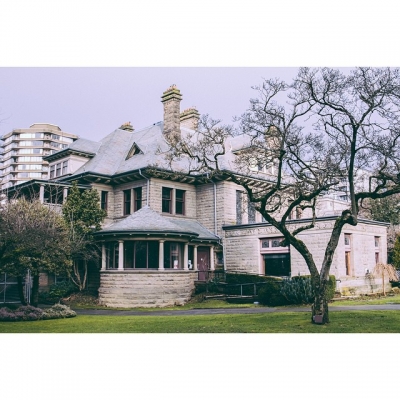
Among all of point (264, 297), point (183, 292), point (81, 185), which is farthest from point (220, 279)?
point (81, 185)

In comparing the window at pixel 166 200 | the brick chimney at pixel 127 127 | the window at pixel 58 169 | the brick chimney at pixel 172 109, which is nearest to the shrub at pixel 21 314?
the window at pixel 166 200

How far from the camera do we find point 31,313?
18.3m

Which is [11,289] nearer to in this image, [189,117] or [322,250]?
Result: [322,250]

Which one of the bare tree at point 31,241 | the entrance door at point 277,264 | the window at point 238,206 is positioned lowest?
the entrance door at point 277,264

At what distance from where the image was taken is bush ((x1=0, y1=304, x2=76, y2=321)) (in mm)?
17719

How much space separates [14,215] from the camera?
17.4m

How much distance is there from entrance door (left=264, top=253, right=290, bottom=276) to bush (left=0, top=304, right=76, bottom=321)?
1176 cm

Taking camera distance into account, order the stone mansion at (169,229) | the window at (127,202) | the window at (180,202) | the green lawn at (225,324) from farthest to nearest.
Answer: the window at (180,202) → the window at (127,202) → the stone mansion at (169,229) → the green lawn at (225,324)

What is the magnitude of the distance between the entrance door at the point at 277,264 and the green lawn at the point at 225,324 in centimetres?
838

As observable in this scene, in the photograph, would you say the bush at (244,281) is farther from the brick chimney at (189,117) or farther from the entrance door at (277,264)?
the brick chimney at (189,117)

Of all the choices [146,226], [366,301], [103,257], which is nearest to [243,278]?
[146,226]

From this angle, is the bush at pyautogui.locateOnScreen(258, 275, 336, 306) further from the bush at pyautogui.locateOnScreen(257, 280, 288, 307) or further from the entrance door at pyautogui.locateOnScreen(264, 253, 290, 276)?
the entrance door at pyautogui.locateOnScreen(264, 253, 290, 276)

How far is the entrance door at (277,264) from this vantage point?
2534 cm

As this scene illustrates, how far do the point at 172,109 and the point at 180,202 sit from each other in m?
6.21
